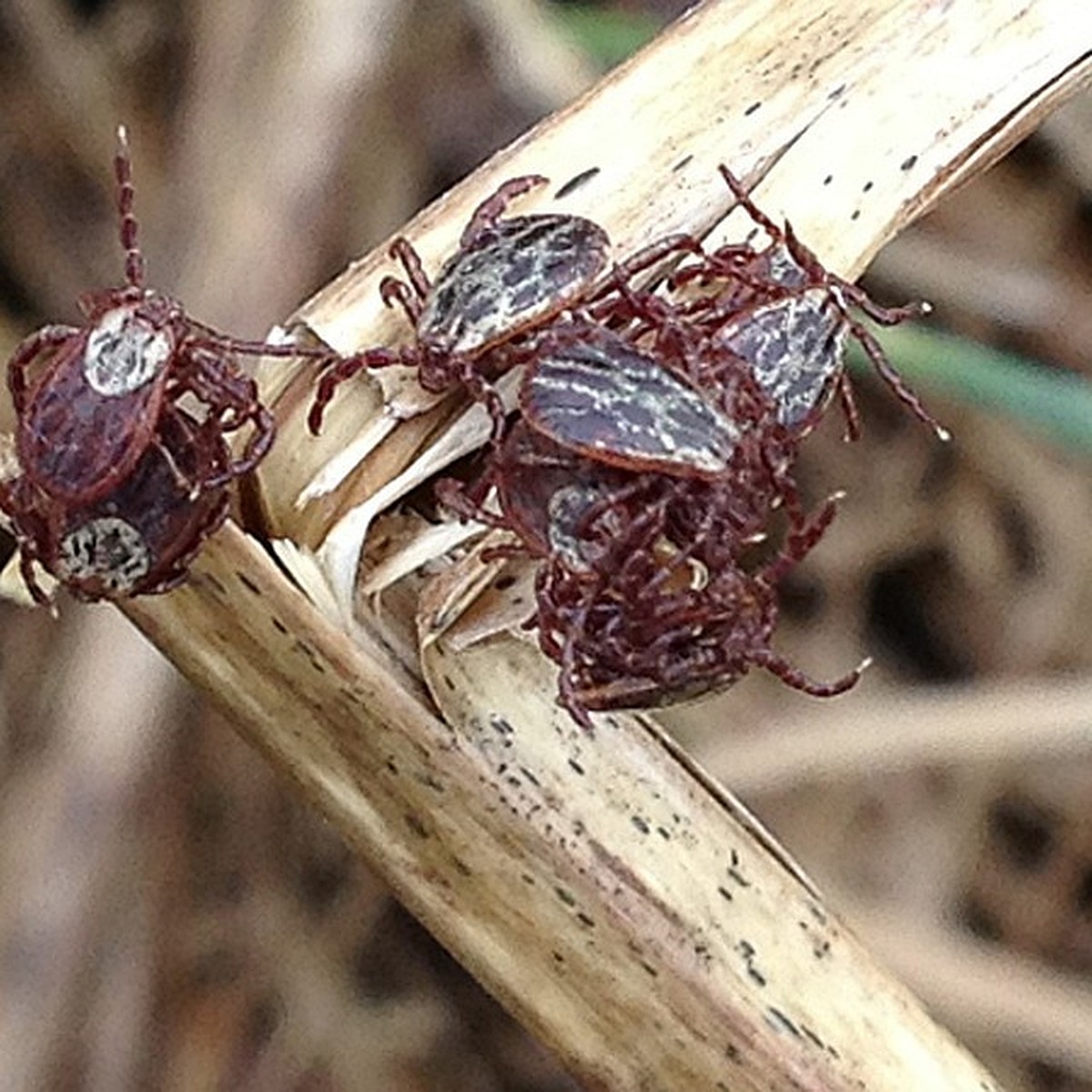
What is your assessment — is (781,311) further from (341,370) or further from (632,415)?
(341,370)

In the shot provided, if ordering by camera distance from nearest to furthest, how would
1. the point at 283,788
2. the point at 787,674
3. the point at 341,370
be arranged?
1. the point at 341,370
2. the point at 787,674
3. the point at 283,788

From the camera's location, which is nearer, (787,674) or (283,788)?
(787,674)

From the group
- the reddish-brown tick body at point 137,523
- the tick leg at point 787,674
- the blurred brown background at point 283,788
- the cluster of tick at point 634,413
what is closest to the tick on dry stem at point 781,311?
the cluster of tick at point 634,413

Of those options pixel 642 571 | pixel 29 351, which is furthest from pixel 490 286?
pixel 29 351

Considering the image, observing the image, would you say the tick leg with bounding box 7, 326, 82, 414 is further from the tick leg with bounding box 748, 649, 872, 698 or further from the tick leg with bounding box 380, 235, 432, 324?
the tick leg with bounding box 748, 649, 872, 698

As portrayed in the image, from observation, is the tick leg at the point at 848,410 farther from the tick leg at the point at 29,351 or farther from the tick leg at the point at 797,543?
the tick leg at the point at 29,351

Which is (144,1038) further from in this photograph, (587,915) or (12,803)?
(587,915)

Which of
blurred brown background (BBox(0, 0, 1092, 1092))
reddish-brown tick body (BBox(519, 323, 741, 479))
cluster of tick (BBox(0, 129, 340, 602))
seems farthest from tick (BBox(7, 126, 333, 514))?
blurred brown background (BBox(0, 0, 1092, 1092))
